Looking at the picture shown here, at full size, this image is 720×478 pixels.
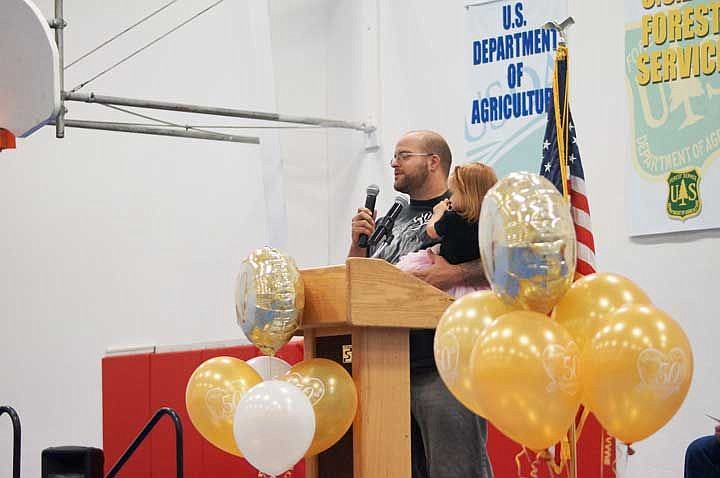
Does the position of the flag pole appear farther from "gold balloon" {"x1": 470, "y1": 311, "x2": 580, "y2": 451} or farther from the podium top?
"gold balloon" {"x1": 470, "y1": 311, "x2": 580, "y2": 451}

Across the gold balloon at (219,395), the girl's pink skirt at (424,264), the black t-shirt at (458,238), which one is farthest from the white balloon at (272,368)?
the black t-shirt at (458,238)

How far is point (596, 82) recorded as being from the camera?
17.7 feet

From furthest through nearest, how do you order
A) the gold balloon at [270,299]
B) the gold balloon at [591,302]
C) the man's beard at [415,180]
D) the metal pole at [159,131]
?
1. the metal pole at [159,131]
2. the man's beard at [415,180]
3. the gold balloon at [270,299]
4. the gold balloon at [591,302]

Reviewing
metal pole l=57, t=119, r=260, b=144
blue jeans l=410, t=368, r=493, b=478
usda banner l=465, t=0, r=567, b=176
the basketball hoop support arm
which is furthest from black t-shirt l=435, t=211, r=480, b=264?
metal pole l=57, t=119, r=260, b=144

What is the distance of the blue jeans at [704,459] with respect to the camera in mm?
3732

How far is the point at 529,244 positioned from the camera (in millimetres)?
2264

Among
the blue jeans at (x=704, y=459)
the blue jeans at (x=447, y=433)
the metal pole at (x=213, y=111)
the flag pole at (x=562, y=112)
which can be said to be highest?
the metal pole at (x=213, y=111)

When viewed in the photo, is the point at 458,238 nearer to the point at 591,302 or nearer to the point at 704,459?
the point at 591,302

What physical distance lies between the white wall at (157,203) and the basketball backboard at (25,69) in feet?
8.52

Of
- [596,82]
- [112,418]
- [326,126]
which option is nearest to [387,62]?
[326,126]

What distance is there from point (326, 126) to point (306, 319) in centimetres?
407

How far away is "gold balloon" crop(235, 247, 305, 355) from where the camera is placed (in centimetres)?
277

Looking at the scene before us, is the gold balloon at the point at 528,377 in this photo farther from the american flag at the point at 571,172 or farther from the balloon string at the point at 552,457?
the american flag at the point at 571,172

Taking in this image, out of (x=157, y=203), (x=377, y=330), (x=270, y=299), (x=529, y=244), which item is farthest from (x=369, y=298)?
(x=157, y=203)
